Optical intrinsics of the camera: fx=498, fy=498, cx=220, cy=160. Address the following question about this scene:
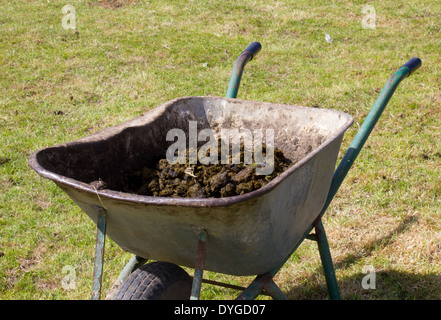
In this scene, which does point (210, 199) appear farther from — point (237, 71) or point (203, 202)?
point (237, 71)

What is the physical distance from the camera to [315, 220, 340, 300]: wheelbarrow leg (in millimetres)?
2350

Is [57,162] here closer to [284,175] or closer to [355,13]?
[284,175]

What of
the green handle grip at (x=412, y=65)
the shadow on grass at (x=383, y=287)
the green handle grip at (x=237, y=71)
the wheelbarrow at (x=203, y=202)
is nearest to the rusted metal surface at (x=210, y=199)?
the wheelbarrow at (x=203, y=202)

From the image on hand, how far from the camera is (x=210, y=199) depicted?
146cm

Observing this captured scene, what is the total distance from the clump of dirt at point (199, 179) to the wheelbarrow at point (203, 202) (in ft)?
0.31

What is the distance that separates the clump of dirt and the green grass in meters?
0.83

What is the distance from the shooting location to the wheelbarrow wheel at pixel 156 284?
182cm

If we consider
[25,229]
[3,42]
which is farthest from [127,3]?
[25,229]

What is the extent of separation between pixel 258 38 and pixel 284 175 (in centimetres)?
543

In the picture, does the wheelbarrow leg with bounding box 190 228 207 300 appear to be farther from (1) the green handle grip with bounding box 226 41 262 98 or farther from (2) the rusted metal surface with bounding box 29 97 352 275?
(1) the green handle grip with bounding box 226 41 262 98

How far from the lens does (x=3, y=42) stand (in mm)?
6824

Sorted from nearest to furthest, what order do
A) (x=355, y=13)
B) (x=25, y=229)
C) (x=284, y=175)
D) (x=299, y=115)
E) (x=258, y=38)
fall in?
(x=284, y=175), (x=299, y=115), (x=25, y=229), (x=258, y=38), (x=355, y=13)

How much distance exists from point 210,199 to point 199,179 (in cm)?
76

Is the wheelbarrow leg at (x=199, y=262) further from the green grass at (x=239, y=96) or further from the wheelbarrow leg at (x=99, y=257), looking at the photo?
the green grass at (x=239, y=96)
